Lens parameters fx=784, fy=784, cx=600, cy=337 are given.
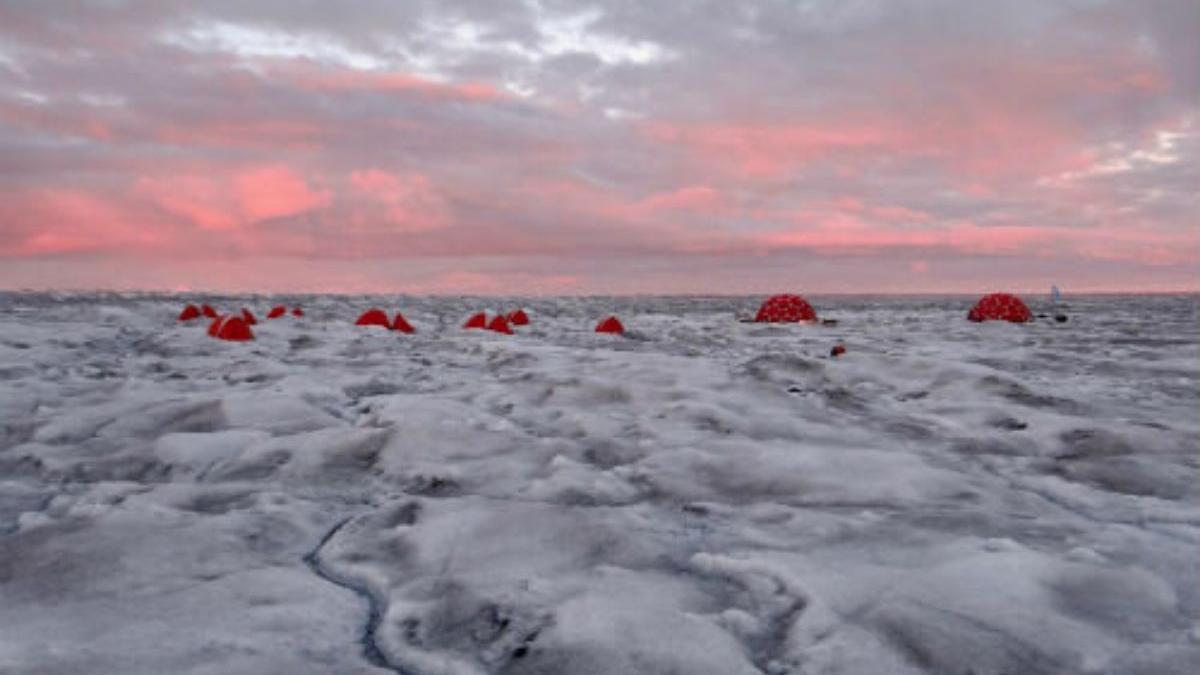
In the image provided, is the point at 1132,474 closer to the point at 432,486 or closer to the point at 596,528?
the point at 596,528

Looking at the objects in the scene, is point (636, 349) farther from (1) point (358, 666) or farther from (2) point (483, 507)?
(1) point (358, 666)

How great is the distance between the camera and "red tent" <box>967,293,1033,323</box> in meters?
16.4

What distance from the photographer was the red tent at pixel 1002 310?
1642 centimetres

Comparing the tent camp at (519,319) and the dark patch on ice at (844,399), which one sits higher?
the dark patch on ice at (844,399)

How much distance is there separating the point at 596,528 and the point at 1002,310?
54.4 ft

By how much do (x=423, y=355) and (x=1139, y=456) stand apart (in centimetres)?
647

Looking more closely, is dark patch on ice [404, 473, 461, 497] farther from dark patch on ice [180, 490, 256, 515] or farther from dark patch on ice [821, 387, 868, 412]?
dark patch on ice [821, 387, 868, 412]

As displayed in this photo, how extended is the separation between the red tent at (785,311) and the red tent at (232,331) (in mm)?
10648

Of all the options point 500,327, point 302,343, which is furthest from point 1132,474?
point 500,327

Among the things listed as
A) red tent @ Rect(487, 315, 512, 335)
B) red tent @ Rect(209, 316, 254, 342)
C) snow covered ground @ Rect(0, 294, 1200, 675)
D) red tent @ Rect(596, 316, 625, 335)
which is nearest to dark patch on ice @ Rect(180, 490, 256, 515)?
snow covered ground @ Rect(0, 294, 1200, 675)

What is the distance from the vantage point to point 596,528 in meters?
2.57

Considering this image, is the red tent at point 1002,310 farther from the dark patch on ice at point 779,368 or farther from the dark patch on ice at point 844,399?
the dark patch on ice at point 844,399

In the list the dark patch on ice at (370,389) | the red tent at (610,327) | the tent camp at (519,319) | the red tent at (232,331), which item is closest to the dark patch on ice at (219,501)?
the dark patch on ice at (370,389)

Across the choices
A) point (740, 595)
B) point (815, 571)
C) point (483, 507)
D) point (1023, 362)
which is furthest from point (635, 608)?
point (1023, 362)
